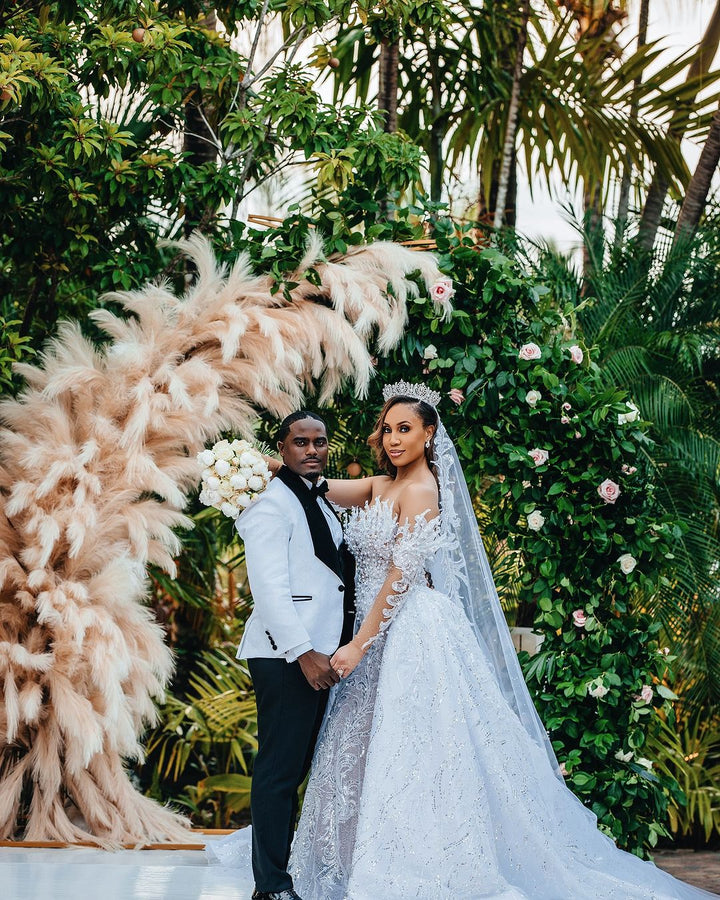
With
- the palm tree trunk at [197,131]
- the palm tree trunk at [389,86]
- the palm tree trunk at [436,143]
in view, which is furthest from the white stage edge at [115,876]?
the palm tree trunk at [436,143]

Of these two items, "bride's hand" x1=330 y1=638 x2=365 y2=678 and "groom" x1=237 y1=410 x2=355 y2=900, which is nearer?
"groom" x1=237 y1=410 x2=355 y2=900

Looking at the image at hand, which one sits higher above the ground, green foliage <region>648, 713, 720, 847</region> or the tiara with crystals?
the tiara with crystals

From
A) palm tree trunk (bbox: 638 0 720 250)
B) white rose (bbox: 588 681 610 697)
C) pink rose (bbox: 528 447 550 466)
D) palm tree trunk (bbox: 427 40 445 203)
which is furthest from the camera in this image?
palm tree trunk (bbox: 427 40 445 203)

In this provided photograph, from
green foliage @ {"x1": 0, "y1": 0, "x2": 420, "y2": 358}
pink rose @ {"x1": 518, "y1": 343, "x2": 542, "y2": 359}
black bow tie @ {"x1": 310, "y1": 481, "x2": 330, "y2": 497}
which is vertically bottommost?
black bow tie @ {"x1": 310, "y1": 481, "x2": 330, "y2": 497}

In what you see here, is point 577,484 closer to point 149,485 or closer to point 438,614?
point 438,614

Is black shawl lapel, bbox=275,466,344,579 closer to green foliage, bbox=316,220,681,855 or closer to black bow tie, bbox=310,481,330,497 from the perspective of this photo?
black bow tie, bbox=310,481,330,497

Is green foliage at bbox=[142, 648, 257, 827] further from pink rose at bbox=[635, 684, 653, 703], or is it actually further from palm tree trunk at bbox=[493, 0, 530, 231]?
palm tree trunk at bbox=[493, 0, 530, 231]

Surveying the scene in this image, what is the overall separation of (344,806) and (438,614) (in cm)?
82

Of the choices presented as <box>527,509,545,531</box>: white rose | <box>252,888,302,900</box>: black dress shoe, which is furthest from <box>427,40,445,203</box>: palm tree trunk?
<box>252,888,302,900</box>: black dress shoe

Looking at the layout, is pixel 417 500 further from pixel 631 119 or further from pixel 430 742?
pixel 631 119

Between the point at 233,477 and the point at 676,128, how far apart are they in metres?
5.09

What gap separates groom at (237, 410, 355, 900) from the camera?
3.37 meters

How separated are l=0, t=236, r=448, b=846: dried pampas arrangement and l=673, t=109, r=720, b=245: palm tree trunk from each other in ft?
10.4

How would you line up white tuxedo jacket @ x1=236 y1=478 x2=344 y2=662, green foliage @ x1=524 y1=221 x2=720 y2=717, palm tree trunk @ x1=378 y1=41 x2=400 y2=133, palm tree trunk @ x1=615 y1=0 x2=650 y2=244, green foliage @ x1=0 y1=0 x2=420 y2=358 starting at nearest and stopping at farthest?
white tuxedo jacket @ x1=236 y1=478 x2=344 y2=662, green foliage @ x1=0 y1=0 x2=420 y2=358, green foliage @ x1=524 y1=221 x2=720 y2=717, palm tree trunk @ x1=615 y1=0 x2=650 y2=244, palm tree trunk @ x1=378 y1=41 x2=400 y2=133
